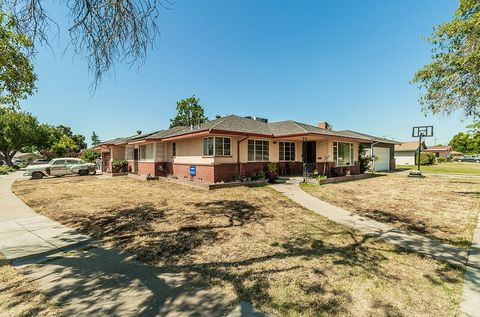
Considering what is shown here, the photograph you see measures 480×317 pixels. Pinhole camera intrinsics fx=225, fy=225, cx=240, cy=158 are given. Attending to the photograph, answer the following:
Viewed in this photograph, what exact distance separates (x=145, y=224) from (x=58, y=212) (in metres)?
3.96

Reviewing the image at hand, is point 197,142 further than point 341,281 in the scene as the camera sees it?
Yes

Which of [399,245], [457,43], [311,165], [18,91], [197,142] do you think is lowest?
[399,245]

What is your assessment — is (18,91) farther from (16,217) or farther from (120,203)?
(120,203)

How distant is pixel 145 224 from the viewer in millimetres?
6426

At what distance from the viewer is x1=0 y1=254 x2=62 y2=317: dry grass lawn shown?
9.12 ft

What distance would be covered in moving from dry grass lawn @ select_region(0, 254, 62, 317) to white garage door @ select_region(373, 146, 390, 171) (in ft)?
96.3

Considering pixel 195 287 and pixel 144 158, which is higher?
pixel 144 158

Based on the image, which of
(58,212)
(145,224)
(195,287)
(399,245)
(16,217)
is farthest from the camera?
(58,212)

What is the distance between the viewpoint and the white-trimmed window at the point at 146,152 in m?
18.9

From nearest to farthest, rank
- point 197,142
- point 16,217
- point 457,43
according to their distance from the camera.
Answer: point 16,217 < point 457,43 < point 197,142

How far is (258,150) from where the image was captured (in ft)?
52.2

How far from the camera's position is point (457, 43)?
9.96 m

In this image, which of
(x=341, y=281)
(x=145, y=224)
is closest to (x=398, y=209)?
(x=341, y=281)

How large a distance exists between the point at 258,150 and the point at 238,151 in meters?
1.96
